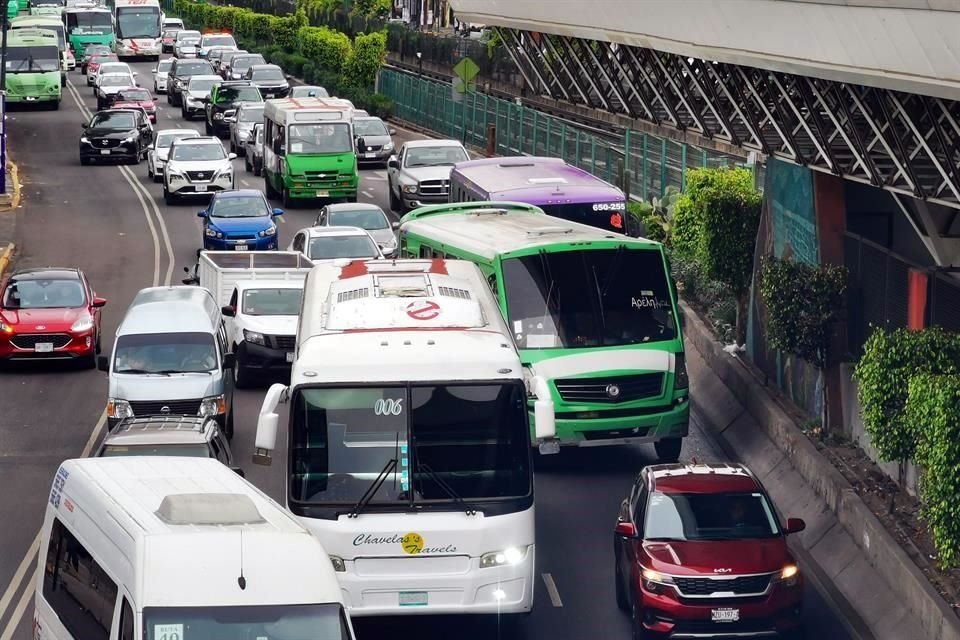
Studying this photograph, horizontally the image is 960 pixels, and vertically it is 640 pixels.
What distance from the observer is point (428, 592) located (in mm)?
14734

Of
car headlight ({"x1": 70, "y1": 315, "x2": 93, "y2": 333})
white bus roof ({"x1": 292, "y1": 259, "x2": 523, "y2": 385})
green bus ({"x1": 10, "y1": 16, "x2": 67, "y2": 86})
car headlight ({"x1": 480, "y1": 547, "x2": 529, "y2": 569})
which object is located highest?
green bus ({"x1": 10, "y1": 16, "x2": 67, "y2": 86})

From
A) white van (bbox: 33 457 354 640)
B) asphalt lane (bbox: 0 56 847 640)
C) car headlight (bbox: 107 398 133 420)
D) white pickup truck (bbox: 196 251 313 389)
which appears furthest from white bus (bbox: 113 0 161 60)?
white van (bbox: 33 457 354 640)

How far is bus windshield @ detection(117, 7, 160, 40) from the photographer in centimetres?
9581

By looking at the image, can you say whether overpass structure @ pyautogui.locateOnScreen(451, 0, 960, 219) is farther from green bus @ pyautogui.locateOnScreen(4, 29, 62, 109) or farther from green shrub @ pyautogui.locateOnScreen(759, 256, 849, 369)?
green bus @ pyautogui.locateOnScreen(4, 29, 62, 109)

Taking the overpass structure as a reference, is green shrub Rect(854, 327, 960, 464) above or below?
below

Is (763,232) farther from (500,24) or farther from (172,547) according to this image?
(172,547)

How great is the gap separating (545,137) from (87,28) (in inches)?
2077

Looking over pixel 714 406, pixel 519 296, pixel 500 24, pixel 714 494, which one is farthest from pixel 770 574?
pixel 500 24

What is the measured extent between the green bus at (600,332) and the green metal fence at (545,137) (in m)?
14.7

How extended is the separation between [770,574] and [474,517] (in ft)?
9.30

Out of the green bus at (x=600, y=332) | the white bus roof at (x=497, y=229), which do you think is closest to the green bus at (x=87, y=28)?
the white bus roof at (x=497, y=229)

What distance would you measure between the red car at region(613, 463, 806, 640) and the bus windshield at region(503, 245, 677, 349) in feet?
18.0

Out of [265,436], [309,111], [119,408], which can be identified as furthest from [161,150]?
[265,436]

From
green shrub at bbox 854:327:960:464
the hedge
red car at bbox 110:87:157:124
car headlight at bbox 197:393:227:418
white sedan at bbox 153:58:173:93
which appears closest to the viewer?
green shrub at bbox 854:327:960:464
